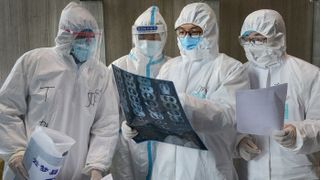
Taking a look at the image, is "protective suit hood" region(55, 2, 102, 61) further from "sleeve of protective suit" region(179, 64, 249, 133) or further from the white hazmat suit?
"sleeve of protective suit" region(179, 64, 249, 133)

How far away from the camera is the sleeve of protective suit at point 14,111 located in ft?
5.00

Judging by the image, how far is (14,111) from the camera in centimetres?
156

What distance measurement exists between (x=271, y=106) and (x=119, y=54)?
1.75 meters

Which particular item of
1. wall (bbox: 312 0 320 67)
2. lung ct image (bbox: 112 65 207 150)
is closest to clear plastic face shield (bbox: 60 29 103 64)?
lung ct image (bbox: 112 65 207 150)

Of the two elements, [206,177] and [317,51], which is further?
[317,51]

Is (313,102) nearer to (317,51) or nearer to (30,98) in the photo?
(30,98)

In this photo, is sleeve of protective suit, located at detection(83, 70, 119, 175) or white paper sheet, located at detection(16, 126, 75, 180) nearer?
white paper sheet, located at detection(16, 126, 75, 180)

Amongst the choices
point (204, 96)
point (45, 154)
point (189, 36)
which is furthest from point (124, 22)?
point (45, 154)

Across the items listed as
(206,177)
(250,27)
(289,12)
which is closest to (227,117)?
(206,177)

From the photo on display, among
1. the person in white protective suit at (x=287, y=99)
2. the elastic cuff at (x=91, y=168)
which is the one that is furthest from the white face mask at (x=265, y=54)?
the elastic cuff at (x=91, y=168)

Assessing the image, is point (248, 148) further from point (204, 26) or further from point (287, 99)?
point (204, 26)

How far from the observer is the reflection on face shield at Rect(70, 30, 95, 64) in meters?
1.66

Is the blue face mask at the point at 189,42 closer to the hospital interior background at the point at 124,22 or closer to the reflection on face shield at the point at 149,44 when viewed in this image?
the reflection on face shield at the point at 149,44

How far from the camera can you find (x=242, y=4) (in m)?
2.88
